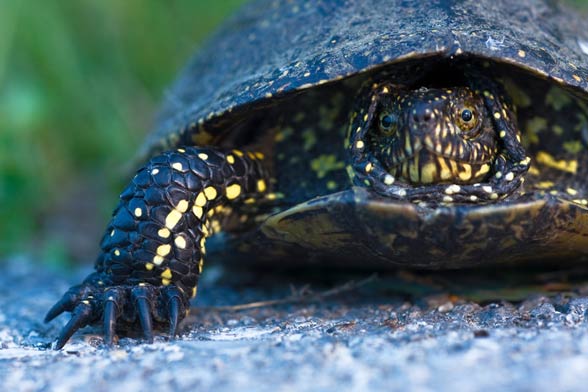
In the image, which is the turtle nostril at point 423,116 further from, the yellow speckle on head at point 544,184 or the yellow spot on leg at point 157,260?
the yellow spot on leg at point 157,260

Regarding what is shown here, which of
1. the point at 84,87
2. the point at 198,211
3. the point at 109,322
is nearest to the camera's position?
the point at 109,322

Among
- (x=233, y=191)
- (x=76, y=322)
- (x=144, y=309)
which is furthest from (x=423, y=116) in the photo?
(x=76, y=322)

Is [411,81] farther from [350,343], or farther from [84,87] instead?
[84,87]

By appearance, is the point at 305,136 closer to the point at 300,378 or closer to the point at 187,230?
the point at 187,230

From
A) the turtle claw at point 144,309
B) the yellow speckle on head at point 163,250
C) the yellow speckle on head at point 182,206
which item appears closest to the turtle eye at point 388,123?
the yellow speckle on head at point 182,206

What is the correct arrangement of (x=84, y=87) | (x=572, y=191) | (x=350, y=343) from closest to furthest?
1. (x=350, y=343)
2. (x=572, y=191)
3. (x=84, y=87)

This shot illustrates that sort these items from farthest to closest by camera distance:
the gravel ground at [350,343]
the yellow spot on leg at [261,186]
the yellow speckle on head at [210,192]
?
1. the yellow spot on leg at [261,186]
2. the yellow speckle on head at [210,192]
3. the gravel ground at [350,343]

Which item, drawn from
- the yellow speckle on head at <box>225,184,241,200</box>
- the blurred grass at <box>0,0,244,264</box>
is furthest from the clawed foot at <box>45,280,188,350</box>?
the blurred grass at <box>0,0,244,264</box>
